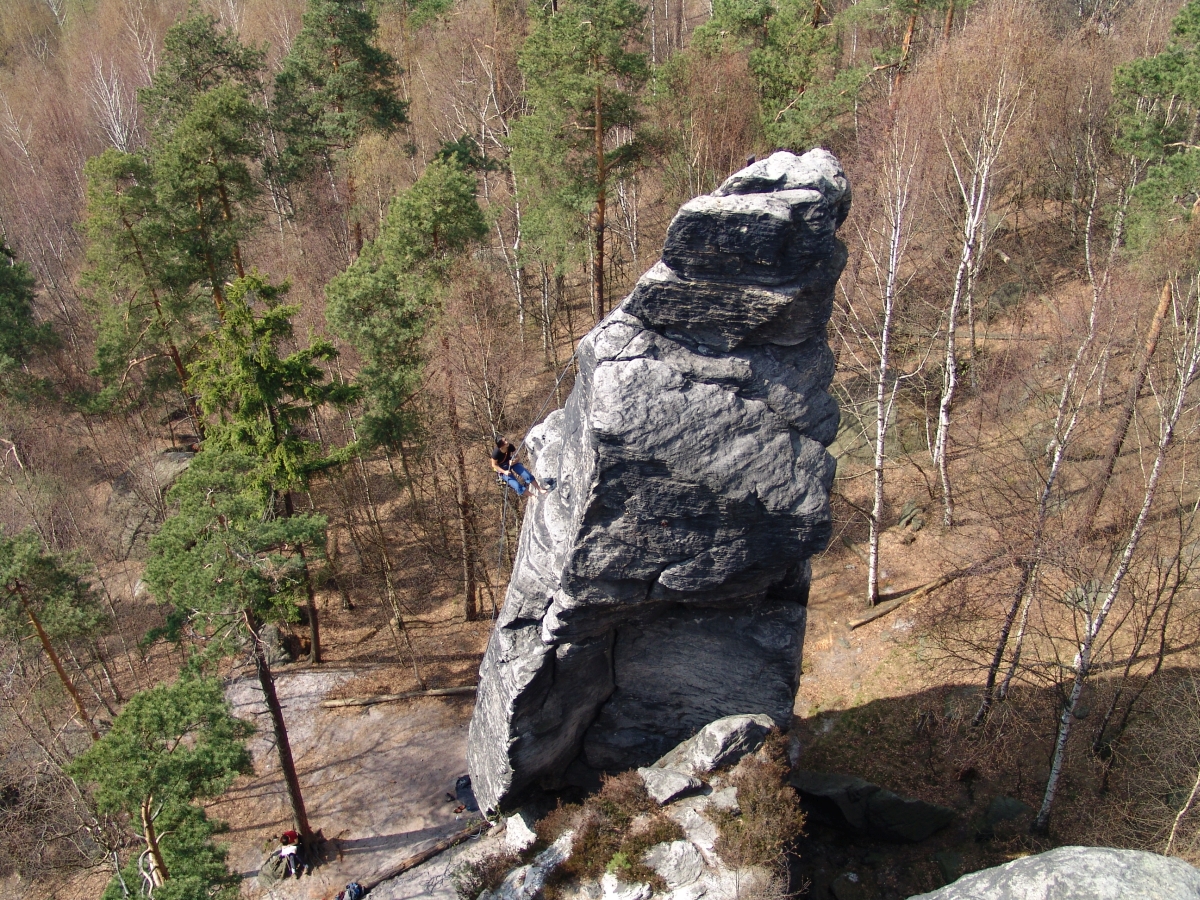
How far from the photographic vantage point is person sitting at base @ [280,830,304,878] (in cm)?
1484

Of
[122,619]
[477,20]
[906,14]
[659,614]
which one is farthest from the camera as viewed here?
[477,20]

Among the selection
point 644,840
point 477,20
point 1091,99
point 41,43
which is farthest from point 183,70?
point 41,43

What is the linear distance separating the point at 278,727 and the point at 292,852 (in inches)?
109

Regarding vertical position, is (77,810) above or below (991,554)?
below

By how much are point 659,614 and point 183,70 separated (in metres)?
22.7

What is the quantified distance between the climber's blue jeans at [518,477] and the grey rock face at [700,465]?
0.55ft

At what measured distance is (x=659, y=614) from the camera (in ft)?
35.8

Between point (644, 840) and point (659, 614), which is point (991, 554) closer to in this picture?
point (659, 614)

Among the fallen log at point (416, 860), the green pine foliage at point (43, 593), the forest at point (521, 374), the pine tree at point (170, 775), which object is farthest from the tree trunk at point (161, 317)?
the fallen log at point (416, 860)

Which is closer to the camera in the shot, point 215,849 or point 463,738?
point 215,849

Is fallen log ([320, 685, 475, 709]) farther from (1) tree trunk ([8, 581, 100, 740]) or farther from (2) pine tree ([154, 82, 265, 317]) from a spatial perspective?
(2) pine tree ([154, 82, 265, 317])

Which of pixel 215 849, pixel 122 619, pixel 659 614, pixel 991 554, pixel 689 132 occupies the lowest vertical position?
pixel 122 619

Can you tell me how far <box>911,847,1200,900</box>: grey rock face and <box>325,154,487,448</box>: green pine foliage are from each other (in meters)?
14.3

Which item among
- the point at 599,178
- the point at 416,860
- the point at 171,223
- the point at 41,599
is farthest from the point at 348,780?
the point at 599,178
